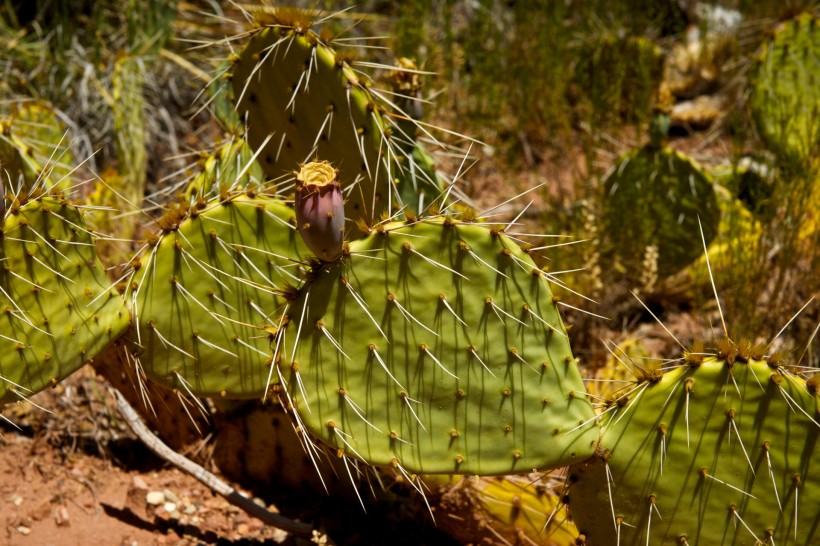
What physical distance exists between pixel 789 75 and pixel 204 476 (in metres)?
2.59

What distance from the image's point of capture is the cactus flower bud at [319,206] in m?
1.68

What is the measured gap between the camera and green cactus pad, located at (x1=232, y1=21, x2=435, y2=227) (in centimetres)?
213

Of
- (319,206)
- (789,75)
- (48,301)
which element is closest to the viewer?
(319,206)

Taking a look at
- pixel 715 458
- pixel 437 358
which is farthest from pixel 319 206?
pixel 715 458

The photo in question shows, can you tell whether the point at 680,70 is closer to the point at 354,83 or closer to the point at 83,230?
the point at 354,83

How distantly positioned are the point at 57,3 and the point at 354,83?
9.90 ft

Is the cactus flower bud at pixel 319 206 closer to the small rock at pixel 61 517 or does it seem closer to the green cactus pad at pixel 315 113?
the green cactus pad at pixel 315 113

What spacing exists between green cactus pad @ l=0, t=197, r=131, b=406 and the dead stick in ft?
1.61

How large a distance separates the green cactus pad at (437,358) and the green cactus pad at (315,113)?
30 cm

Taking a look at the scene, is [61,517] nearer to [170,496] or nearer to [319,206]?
[170,496]

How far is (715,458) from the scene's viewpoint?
177 centimetres

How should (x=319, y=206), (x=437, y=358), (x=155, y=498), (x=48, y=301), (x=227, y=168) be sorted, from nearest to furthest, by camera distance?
(x=319, y=206) < (x=437, y=358) < (x=48, y=301) < (x=227, y=168) < (x=155, y=498)

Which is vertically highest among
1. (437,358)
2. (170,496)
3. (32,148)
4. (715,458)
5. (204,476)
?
(32,148)

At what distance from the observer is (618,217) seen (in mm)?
3242
